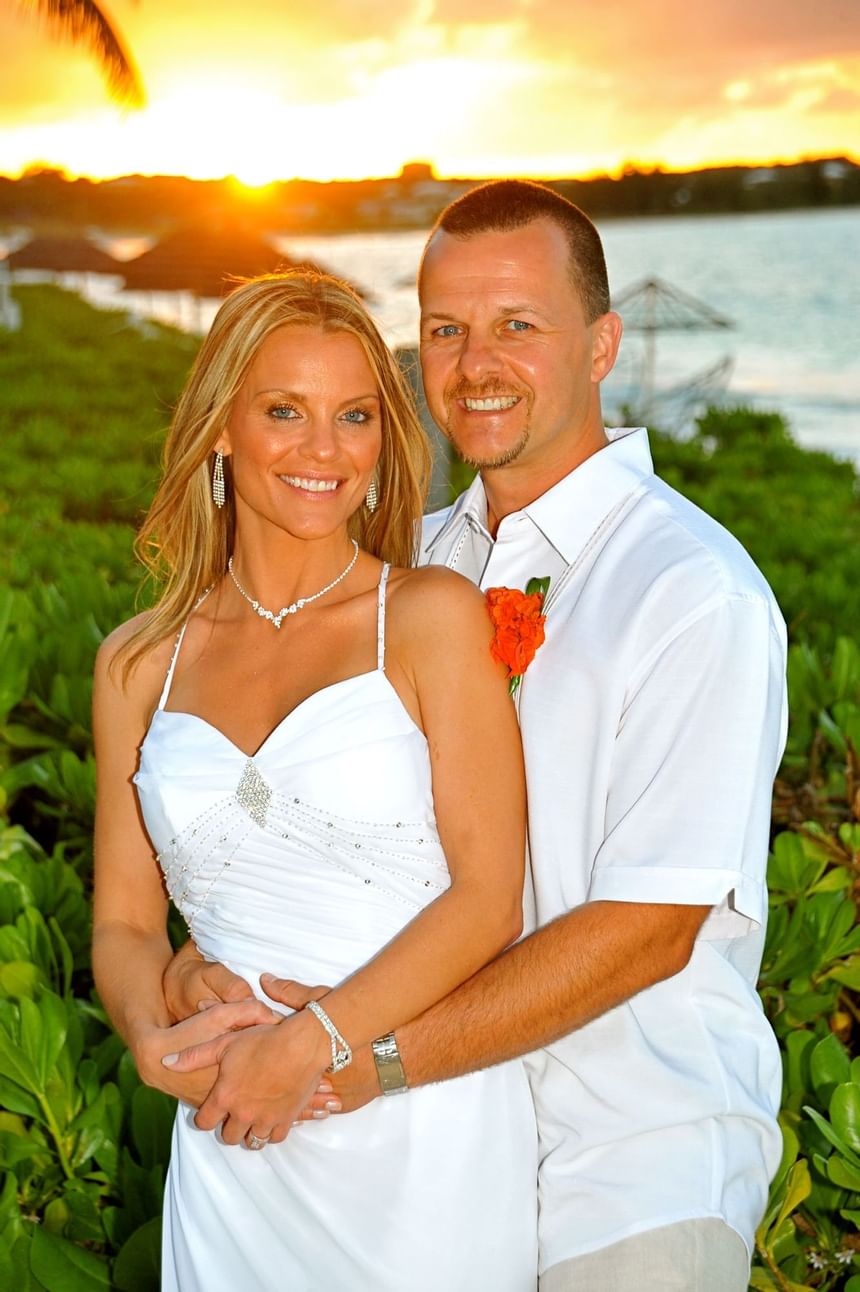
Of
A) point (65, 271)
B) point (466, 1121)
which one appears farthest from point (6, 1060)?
point (65, 271)

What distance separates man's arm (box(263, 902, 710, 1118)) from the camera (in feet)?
6.95

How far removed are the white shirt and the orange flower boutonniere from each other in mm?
88

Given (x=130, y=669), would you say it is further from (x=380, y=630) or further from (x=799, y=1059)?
(x=799, y=1059)

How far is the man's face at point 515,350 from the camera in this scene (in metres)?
2.72

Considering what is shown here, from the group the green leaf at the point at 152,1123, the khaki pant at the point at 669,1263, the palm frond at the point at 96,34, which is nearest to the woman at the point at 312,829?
the khaki pant at the point at 669,1263

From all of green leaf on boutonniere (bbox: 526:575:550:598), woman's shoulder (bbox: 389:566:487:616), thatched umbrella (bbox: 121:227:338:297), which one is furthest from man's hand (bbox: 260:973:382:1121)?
thatched umbrella (bbox: 121:227:338:297)

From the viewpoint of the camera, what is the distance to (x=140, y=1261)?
2531 millimetres

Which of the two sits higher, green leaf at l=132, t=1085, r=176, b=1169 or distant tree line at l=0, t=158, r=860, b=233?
distant tree line at l=0, t=158, r=860, b=233

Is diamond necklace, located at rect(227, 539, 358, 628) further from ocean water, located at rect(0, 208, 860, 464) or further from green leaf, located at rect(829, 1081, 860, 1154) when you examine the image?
green leaf, located at rect(829, 1081, 860, 1154)

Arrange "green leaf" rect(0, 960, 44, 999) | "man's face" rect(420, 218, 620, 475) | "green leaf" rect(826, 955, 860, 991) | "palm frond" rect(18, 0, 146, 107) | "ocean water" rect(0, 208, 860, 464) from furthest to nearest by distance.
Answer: "ocean water" rect(0, 208, 860, 464) < "palm frond" rect(18, 0, 146, 107) < "green leaf" rect(826, 955, 860, 991) < "green leaf" rect(0, 960, 44, 999) < "man's face" rect(420, 218, 620, 475)

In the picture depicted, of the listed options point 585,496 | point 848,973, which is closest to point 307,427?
point 585,496

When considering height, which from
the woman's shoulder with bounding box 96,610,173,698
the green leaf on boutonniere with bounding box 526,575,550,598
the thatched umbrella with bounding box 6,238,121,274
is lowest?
the woman's shoulder with bounding box 96,610,173,698

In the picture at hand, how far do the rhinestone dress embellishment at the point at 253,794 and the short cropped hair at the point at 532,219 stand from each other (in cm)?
119

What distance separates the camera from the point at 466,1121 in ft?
7.14
